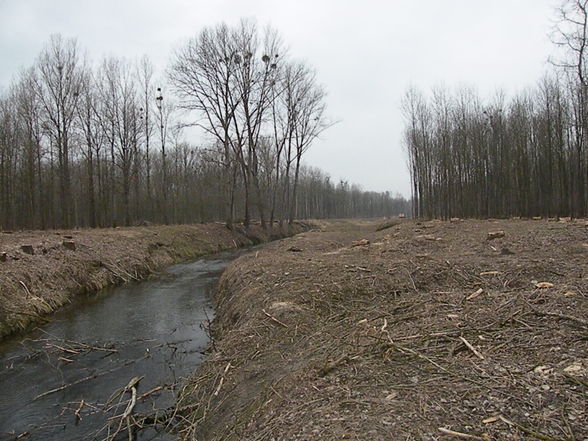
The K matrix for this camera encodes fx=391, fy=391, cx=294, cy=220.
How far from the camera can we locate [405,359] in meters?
3.79

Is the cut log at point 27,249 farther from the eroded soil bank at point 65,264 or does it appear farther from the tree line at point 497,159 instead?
the tree line at point 497,159

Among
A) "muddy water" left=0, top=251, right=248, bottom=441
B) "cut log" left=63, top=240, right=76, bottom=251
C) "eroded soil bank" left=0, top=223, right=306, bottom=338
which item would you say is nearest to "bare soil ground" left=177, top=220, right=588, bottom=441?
"muddy water" left=0, top=251, right=248, bottom=441

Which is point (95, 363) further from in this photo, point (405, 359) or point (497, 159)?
point (497, 159)

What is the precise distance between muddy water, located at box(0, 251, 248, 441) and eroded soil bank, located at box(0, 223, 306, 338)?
0.61 m

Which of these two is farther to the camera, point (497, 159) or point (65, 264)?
point (497, 159)

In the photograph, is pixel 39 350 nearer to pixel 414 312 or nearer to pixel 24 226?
pixel 414 312

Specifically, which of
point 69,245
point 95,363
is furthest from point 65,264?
point 95,363

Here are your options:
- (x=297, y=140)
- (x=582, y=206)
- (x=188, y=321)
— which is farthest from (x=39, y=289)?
(x=582, y=206)

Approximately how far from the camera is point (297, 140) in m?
34.8

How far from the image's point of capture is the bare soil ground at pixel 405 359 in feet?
9.15

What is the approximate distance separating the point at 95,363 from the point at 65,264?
6.93 m

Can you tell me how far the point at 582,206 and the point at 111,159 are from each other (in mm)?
33679

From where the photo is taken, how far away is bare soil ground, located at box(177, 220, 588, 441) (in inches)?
110

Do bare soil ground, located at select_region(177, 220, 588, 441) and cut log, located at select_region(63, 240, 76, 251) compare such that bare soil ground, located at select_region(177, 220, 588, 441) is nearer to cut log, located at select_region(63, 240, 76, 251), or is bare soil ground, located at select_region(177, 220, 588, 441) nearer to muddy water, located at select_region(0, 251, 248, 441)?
muddy water, located at select_region(0, 251, 248, 441)
